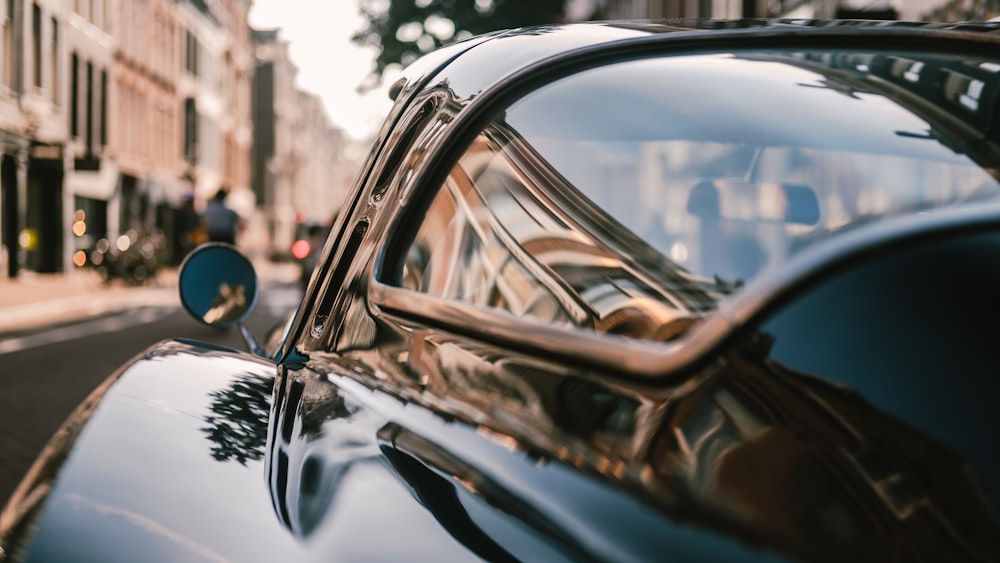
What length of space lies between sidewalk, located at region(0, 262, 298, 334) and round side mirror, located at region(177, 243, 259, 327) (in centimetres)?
1060

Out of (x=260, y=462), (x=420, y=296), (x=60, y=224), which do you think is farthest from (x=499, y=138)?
(x=60, y=224)

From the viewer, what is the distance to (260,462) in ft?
3.97

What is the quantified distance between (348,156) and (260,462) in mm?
132780

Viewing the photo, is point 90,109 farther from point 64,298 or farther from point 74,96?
point 64,298

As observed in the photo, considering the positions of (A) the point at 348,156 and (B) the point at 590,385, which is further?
(A) the point at 348,156

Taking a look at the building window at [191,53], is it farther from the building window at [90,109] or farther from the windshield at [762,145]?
the windshield at [762,145]

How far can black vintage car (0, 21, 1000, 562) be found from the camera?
70 centimetres

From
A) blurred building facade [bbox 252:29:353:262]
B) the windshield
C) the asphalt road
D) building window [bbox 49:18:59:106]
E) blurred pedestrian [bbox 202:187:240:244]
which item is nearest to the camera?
the windshield

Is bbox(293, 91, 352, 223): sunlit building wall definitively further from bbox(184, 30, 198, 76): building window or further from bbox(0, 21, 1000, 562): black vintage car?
bbox(0, 21, 1000, 562): black vintage car

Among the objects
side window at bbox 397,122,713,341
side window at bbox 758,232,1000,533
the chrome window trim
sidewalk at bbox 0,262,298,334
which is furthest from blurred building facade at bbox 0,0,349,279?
side window at bbox 758,232,1000,533

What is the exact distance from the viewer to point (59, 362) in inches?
391

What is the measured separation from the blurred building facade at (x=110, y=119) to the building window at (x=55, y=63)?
0.04 m

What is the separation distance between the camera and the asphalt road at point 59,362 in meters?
Result: 5.91

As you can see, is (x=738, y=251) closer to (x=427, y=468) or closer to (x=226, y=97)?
(x=427, y=468)
